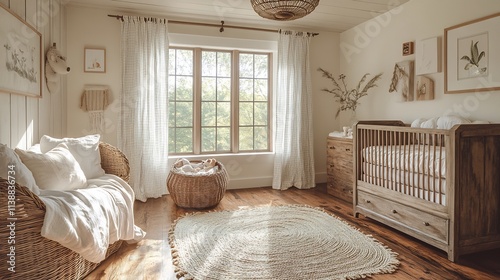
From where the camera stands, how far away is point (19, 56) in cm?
238

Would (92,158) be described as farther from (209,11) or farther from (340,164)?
(340,164)

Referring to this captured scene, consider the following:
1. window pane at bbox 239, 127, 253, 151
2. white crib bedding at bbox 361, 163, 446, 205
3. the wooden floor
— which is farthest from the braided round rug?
window pane at bbox 239, 127, 253, 151

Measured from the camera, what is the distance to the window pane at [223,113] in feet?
14.3

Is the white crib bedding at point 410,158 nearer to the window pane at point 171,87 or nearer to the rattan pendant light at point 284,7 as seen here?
the rattan pendant light at point 284,7

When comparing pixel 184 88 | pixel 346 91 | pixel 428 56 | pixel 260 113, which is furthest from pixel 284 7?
pixel 346 91

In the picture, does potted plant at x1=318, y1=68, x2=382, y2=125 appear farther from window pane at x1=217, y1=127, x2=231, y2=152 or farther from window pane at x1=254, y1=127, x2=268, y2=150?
window pane at x1=217, y1=127, x2=231, y2=152

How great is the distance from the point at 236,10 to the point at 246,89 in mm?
1086

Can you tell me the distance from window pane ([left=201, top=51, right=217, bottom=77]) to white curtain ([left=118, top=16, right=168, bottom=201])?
55cm

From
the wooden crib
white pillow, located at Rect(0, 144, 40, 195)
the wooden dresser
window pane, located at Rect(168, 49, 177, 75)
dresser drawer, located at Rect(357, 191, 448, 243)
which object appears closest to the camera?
white pillow, located at Rect(0, 144, 40, 195)

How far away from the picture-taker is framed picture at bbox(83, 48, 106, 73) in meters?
3.67

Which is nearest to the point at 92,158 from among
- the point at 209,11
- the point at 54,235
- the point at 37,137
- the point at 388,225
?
the point at 37,137

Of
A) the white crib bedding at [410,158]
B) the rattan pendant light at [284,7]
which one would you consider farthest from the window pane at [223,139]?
the rattan pendant light at [284,7]

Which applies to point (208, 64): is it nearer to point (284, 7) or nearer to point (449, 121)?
point (284, 7)

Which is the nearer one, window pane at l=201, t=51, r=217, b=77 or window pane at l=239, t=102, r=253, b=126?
window pane at l=201, t=51, r=217, b=77
